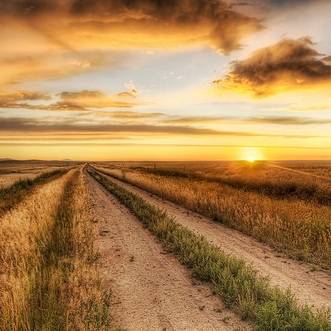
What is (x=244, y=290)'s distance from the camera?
24.7 ft

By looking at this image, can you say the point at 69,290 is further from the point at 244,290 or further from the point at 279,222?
the point at 279,222

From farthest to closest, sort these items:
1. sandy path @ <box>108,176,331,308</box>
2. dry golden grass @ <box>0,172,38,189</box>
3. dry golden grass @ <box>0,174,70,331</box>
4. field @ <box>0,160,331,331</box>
Result: dry golden grass @ <box>0,172,38,189</box> < sandy path @ <box>108,176,331,308</box> < field @ <box>0,160,331,331</box> < dry golden grass @ <box>0,174,70,331</box>

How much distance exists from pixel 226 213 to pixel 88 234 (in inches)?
284

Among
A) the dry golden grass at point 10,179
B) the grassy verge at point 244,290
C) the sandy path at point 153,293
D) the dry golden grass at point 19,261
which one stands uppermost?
the dry golden grass at point 19,261

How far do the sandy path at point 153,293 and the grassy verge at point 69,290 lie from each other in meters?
0.36

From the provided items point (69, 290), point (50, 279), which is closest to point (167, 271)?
point (69, 290)

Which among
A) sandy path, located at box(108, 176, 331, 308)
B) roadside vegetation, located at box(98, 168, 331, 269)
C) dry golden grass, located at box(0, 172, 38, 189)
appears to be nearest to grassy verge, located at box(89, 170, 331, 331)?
sandy path, located at box(108, 176, 331, 308)

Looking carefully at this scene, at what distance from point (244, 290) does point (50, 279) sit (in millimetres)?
4285

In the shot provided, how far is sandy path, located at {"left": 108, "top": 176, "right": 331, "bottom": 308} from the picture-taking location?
7969 mm

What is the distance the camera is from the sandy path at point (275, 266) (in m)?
7.97

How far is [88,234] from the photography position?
13312 millimetres

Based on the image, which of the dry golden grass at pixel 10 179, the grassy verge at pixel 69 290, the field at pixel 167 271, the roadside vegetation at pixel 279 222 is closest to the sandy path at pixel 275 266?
the field at pixel 167 271

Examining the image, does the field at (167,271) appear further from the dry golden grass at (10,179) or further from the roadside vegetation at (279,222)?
the dry golden grass at (10,179)

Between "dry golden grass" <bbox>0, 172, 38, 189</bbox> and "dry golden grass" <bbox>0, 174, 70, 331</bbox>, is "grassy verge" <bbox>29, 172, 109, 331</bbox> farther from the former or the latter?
"dry golden grass" <bbox>0, 172, 38, 189</bbox>
